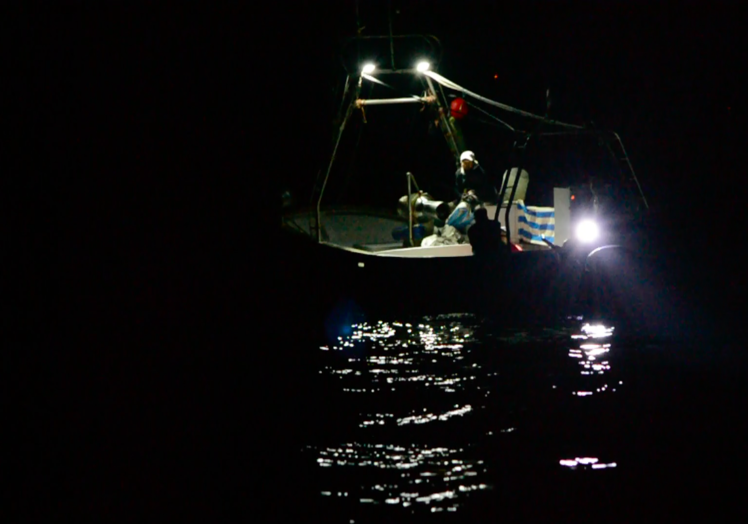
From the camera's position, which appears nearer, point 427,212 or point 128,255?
point 427,212

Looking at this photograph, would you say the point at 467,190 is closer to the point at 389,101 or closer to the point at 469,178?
the point at 469,178

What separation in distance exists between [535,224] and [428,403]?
596cm

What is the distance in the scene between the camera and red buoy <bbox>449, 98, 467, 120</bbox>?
12.4 meters

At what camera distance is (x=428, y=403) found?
19.9 feet

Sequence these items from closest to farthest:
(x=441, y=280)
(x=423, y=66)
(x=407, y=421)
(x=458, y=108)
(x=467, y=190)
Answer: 1. (x=407, y=421)
2. (x=441, y=280)
3. (x=423, y=66)
4. (x=467, y=190)
5. (x=458, y=108)

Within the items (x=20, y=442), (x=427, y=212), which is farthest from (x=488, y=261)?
(x=20, y=442)

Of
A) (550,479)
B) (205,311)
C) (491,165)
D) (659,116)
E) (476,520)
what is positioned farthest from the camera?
(659,116)

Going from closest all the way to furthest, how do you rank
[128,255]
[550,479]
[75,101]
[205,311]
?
1. [550,479]
2. [205,311]
3. [128,255]
4. [75,101]

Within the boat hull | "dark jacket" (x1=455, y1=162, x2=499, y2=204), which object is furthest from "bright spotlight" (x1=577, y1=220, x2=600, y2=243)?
"dark jacket" (x1=455, y1=162, x2=499, y2=204)

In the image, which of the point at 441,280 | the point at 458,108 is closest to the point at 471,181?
the point at 458,108

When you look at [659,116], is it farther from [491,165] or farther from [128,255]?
[128,255]

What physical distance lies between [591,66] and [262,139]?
36.4 feet

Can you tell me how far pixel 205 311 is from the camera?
1177 centimetres

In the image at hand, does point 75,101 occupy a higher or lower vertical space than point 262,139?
higher
